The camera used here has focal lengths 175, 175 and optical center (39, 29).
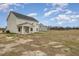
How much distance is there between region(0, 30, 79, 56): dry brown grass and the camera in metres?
1.72

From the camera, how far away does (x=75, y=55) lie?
1.70 meters

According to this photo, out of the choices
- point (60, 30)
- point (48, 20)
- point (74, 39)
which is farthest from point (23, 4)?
point (74, 39)

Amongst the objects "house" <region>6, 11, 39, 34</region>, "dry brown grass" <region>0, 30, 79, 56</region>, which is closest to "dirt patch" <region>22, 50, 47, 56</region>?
"dry brown grass" <region>0, 30, 79, 56</region>

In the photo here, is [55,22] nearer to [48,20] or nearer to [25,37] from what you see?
[48,20]

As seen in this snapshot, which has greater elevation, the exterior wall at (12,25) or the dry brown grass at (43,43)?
the exterior wall at (12,25)

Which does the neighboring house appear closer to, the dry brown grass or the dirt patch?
the dry brown grass

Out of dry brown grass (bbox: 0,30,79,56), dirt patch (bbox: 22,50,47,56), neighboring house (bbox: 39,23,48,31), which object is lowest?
dirt patch (bbox: 22,50,47,56)

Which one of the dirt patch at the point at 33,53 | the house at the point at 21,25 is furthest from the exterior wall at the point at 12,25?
the dirt patch at the point at 33,53

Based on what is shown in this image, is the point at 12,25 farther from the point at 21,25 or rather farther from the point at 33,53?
the point at 33,53

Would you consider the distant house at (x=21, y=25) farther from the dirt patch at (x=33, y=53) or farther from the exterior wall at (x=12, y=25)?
the dirt patch at (x=33, y=53)

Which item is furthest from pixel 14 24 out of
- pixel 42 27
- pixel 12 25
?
pixel 42 27

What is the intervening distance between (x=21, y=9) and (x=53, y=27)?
0.37 meters

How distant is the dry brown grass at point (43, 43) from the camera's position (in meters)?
1.72

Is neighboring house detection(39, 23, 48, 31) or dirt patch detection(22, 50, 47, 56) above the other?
neighboring house detection(39, 23, 48, 31)
